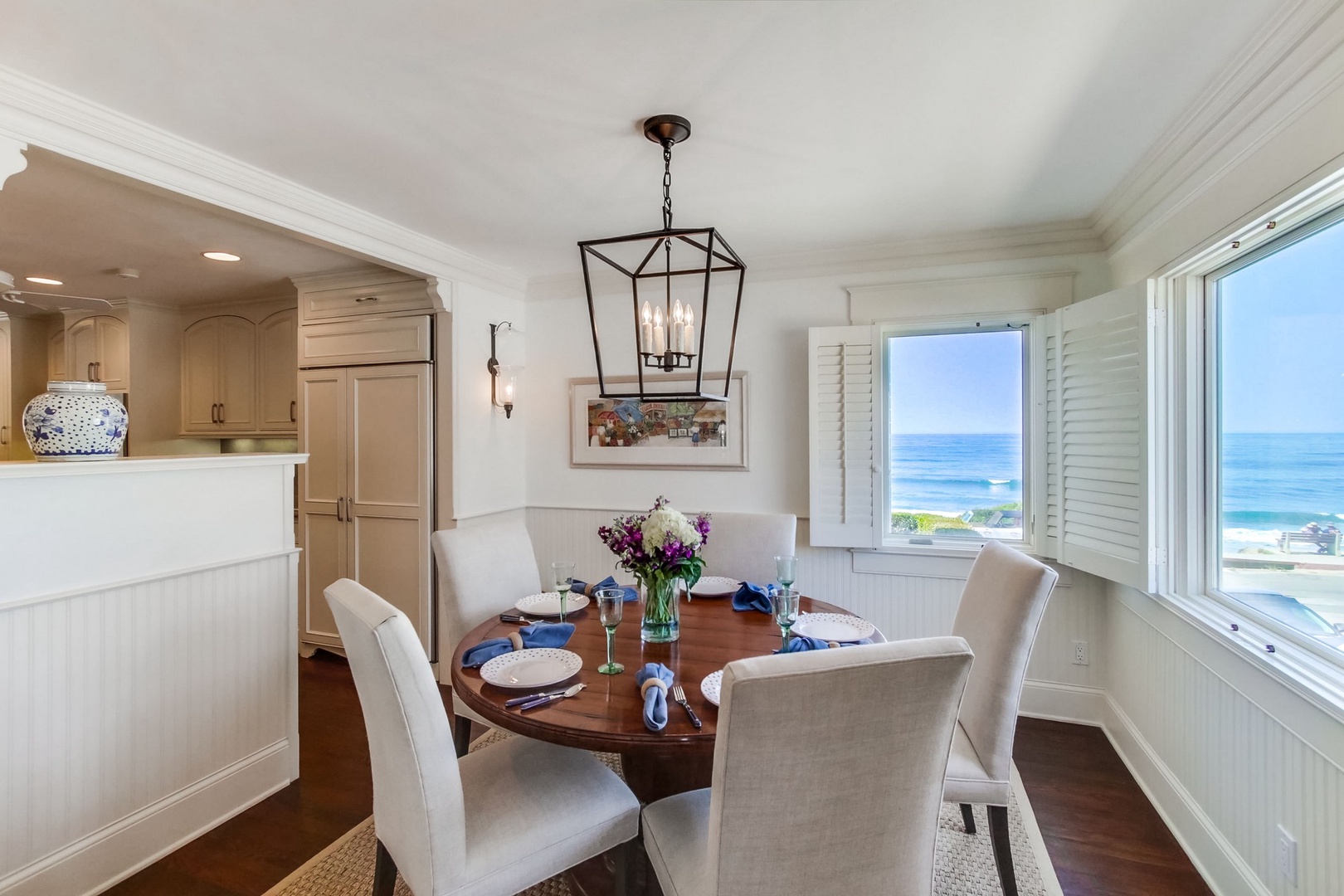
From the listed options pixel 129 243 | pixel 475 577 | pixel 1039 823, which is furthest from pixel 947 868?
pixel 129 243

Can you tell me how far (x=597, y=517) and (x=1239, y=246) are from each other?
307cm

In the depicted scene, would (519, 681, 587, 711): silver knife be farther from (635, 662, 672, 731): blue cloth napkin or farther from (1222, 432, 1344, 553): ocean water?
(1222, 432, 1344, 553): ocean water

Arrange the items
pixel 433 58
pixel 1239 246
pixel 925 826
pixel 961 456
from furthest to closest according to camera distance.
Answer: pixel 961 456, pixel 1239 246, pixel 433 58, pixel 925 826

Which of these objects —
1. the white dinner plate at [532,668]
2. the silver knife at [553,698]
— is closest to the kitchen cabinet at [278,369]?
the white dinner plate at [532,668]

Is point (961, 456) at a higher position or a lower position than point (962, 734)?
higher

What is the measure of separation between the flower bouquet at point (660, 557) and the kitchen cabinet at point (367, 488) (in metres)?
1.97

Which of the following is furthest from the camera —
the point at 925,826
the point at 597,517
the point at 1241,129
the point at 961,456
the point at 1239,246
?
the point at 597,517

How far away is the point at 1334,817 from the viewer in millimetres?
1377

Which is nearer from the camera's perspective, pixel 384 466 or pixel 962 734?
pixel 962 734

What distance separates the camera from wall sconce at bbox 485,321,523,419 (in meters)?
3.59

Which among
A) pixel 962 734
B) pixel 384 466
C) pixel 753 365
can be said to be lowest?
pixel 962 734

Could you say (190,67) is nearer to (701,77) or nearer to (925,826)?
(701,77)

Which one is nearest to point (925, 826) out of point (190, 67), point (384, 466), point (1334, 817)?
point (1334, 817)

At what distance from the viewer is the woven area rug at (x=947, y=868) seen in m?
1.83
